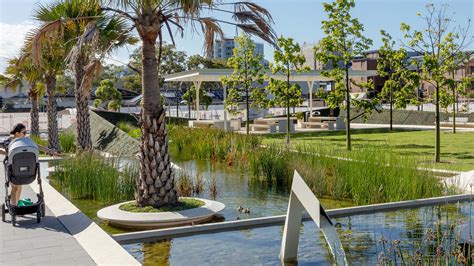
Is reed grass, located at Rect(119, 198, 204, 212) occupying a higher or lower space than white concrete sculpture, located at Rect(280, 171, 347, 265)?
lower

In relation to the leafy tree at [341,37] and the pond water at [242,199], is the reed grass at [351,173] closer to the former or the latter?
the pond water at [242,199]

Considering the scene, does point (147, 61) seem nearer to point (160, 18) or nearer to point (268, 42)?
point (160, 18)

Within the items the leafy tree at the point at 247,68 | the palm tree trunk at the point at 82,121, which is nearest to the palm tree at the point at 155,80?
the palm tree trunk at the point at 82,121

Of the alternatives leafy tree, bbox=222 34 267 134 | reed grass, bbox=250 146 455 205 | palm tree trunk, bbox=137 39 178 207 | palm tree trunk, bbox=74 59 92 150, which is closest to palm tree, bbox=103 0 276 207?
palm tree trunk, bbox=137 39 178 207

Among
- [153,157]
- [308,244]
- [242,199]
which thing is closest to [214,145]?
[242,199]

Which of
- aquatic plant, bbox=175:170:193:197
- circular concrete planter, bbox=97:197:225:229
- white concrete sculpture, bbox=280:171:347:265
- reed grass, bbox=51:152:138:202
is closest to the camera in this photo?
white concrete sculpture, bbox=280:171:347:265

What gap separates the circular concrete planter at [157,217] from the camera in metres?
7.79

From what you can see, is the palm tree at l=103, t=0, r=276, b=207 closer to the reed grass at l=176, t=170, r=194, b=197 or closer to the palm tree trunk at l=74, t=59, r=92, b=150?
the reed grass at l=176, t=170, r=194, b=197

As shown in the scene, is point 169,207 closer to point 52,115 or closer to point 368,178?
point 368,178

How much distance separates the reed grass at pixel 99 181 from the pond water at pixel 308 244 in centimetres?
314

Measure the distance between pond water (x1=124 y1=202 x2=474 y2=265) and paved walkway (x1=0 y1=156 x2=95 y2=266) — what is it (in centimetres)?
70

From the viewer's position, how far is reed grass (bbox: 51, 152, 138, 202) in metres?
9.91

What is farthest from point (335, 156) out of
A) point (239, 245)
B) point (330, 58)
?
point (330, 58)

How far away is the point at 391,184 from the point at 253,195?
2363 millimetres
